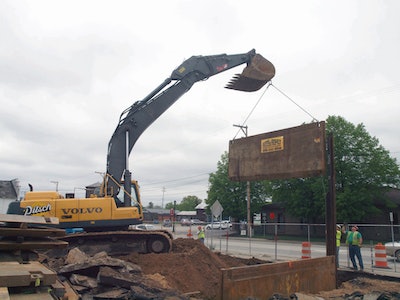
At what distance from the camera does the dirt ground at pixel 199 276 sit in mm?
9653

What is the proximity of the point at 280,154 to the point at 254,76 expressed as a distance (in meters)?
3.92

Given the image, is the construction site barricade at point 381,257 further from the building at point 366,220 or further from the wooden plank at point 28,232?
the wooden plank at point 28,232

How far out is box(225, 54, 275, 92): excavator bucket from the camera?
13672 millimetres

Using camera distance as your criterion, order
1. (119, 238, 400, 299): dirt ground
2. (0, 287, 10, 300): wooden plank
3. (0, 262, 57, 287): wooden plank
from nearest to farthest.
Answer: (0, 287, 10, 300): wooden plank, (0, 262, 57, 287): wooden plank, (119, 238, 400, 299): dirt ground

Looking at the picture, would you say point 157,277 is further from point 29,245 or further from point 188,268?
point 29,245

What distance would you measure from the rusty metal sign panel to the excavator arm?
2.97 meters

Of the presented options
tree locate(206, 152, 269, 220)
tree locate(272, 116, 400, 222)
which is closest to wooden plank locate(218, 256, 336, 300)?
tree locate(272, 116, 400, 222)

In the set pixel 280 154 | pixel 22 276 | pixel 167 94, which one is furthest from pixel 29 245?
pixel 167 94

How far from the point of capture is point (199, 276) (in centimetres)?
→ 1068

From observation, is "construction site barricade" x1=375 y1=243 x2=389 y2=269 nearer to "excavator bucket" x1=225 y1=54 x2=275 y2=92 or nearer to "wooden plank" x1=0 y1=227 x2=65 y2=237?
"excavator bucket" x1=225 y1=54 x2=275 y2=92

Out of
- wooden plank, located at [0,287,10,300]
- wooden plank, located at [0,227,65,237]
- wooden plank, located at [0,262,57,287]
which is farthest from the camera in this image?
wooden plank, located at [0,227,65,237]

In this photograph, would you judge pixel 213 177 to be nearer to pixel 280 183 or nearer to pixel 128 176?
pixel 280 183

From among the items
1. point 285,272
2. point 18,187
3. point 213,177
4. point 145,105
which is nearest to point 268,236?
point 213,177

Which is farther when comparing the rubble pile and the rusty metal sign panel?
the rusty metal sign panel
